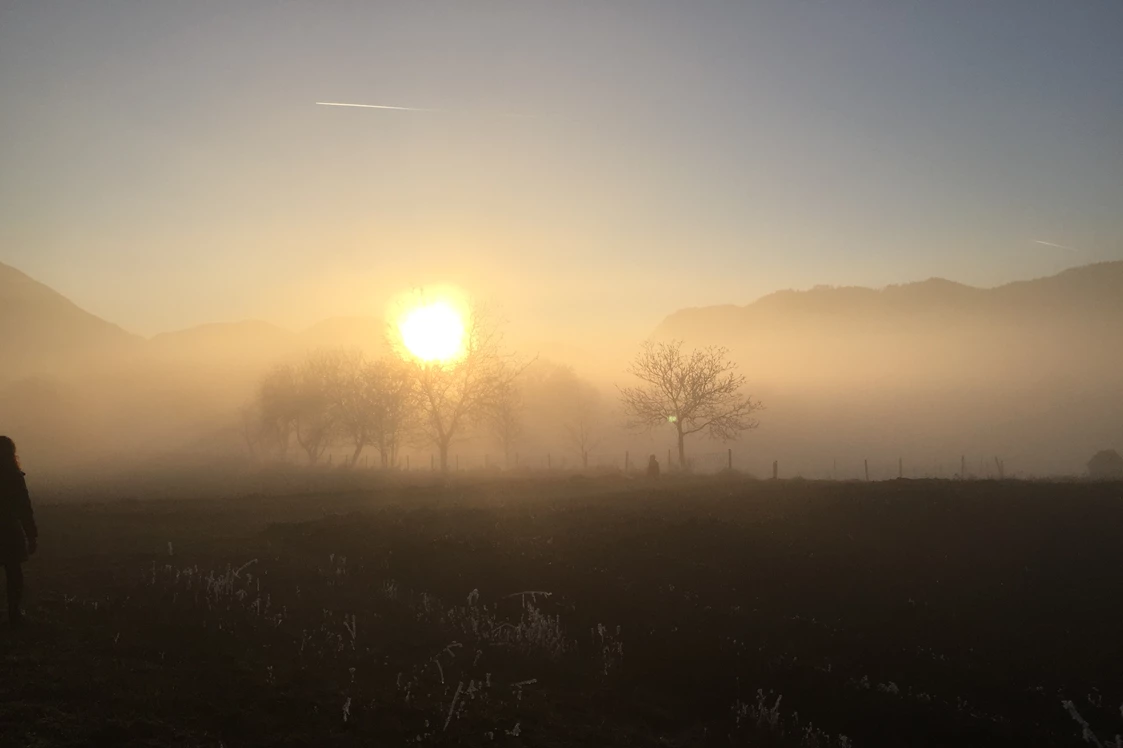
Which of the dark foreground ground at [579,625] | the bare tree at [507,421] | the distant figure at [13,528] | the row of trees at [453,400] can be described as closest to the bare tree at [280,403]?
the row of trees at [453,400]

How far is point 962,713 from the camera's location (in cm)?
1074

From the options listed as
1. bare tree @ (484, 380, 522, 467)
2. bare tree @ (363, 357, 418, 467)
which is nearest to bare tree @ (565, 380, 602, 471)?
bare tree @ (484, 380, 522, 467)

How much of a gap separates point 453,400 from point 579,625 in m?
39.7

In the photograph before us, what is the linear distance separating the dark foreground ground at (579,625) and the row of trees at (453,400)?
25.5 m

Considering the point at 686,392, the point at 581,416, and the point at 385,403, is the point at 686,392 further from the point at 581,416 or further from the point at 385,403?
the point at 581,416

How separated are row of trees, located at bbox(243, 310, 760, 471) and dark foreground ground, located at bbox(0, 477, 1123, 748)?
83.7 feet

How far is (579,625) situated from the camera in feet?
45.6

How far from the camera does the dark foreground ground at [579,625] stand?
27.4 feet

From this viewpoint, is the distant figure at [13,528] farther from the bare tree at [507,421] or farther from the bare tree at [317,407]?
the bare tree at [317,407]

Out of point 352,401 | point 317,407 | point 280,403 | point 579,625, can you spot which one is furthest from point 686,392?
point 280,403

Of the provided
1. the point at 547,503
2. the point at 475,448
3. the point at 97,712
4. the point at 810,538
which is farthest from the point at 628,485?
Result: the point at 475,448

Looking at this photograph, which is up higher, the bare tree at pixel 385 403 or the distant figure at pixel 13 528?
the bare tree at pixel 385 403

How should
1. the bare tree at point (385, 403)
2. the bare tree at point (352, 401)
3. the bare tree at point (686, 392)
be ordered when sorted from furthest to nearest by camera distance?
the bare tree at point (352, 401) < the bare tree at point (385, 403) < the bare tree at point (686, 392)

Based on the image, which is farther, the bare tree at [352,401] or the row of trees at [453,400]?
the bare tree at [352,401]
